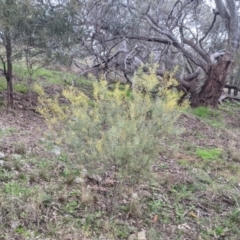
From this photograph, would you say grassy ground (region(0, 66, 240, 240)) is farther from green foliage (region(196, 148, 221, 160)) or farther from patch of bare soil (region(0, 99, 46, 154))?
green foliage (region(196, 148, 221, 160))

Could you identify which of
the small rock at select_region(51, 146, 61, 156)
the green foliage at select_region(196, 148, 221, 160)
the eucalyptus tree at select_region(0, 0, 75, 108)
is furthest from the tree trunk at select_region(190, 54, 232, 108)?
the small rock at select_region(51, 146, 61, 156)

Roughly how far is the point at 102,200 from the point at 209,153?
2.91 metres

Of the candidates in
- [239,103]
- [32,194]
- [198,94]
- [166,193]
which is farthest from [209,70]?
[32,194]

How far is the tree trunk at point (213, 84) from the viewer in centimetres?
1034

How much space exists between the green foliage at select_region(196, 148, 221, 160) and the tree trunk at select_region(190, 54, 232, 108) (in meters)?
4.64

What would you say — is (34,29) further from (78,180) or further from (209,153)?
(209,153)

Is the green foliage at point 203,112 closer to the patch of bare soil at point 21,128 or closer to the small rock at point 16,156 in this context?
the patch of bare soil at point 21,128

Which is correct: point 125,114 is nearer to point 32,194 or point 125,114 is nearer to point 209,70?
point 32,194

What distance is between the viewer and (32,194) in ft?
11.3

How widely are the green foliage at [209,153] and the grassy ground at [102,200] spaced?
331 millimetres

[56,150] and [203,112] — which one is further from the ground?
[56,150]

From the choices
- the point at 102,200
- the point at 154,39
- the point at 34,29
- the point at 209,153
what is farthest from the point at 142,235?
the point at 154,39

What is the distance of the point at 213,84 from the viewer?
10.6 meters

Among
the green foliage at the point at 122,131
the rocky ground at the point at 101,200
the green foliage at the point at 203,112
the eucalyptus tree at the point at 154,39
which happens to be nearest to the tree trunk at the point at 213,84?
the eucalyptus tree at the point at 154,39
